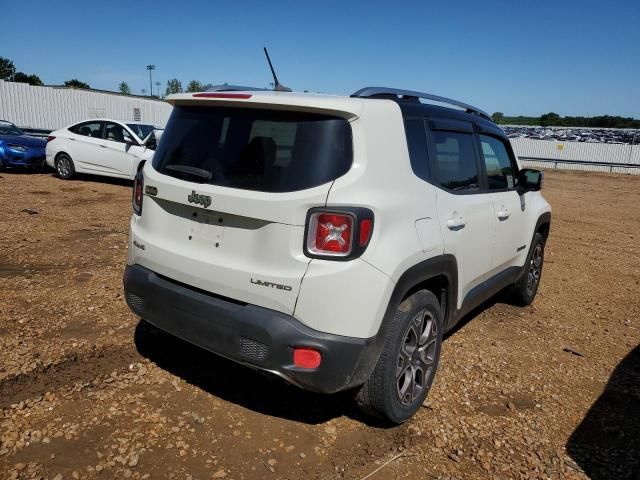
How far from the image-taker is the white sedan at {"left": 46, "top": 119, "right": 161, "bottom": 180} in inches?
479

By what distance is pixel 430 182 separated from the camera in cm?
314

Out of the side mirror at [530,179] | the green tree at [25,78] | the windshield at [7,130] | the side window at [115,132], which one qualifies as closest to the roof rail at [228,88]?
the side mirror at [530,179]

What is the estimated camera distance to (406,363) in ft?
10.2

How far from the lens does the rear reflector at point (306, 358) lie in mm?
2537

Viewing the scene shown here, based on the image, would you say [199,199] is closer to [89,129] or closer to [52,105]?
[89,129]

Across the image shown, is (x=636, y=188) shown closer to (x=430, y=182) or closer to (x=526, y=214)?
(x=526, y=214)

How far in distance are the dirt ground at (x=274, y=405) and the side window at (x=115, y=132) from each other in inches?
291

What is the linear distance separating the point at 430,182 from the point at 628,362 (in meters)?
2.63

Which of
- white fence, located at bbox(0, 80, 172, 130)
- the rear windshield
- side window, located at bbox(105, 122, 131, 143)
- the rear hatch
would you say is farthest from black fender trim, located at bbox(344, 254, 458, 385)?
white fence, located at bbox(0, 80, 172, 130)

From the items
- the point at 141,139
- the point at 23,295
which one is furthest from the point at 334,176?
the point at 141,139

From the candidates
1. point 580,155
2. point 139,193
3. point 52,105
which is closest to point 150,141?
point 139,193

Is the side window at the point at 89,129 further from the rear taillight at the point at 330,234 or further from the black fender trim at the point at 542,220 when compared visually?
the rear taillight at the point at 330,234

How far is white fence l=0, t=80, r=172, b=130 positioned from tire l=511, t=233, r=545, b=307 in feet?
73.4

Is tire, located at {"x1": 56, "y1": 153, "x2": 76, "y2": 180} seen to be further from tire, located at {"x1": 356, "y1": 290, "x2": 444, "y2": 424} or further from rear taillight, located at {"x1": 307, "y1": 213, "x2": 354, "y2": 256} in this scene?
rear taillight, located at {"x1": 307, "y1": 213, "x2": 354, "y2": 256}
